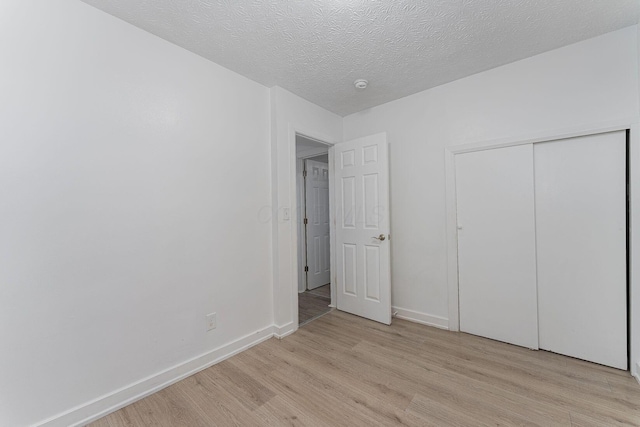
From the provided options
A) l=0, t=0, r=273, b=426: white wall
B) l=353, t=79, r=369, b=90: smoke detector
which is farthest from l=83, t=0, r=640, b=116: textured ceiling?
l=0, t=0, r=273, b=426: white wall

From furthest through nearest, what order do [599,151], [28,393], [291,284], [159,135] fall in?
[291,284] < [599,151] < [159,135] < [28,393]

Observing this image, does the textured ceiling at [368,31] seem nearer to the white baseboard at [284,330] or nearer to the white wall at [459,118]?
the white wall at [459,118]

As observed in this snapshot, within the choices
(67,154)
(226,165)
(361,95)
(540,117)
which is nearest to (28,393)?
(67,154)

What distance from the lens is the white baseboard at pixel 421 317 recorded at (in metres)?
2.60

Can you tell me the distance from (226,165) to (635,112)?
10.0 feet

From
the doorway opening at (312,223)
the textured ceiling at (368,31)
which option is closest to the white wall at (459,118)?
the textured ceiling at (368,31)

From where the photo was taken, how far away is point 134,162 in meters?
1.70

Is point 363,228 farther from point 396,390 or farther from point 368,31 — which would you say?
point 368,31

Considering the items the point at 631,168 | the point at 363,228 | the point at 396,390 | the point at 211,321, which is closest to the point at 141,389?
the point at 211,321

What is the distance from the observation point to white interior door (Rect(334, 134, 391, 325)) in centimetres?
273

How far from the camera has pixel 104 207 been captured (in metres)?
1.58

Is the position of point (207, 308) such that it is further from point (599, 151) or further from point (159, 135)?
point (599, 151)

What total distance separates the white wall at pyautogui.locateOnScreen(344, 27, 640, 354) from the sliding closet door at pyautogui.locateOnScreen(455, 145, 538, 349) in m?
0.18

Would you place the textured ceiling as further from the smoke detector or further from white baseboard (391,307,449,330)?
white baseboard (391,307,449,330)
